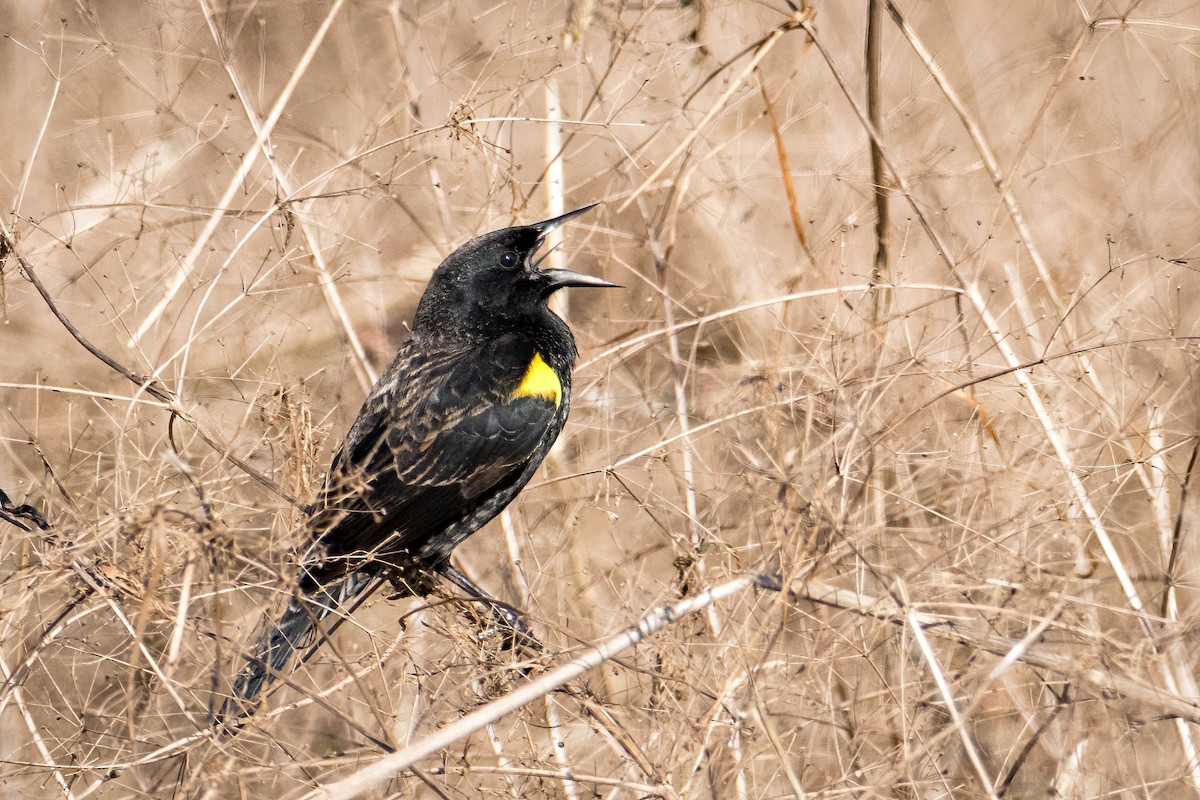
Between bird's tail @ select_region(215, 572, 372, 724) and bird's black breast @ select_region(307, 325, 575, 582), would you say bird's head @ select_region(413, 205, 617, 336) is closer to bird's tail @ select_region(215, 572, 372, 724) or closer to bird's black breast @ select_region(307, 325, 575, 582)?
bird's black breast @ select_region(307, 325, 575, 582)

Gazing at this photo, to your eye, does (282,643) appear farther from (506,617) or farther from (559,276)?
(559,276)

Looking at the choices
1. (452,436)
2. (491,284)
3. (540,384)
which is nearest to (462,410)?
(452,436)

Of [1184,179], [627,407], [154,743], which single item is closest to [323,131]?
[627,407]

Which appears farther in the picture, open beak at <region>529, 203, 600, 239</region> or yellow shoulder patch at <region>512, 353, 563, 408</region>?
yellow shoulder patch at <region>512, 353, 563, 408</region>

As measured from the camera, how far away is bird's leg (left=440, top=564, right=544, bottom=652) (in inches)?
119

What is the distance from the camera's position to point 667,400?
478 cm

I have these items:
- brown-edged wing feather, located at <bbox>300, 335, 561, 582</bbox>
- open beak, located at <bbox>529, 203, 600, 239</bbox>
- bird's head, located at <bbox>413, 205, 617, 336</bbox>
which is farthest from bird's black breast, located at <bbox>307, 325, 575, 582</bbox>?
open beak, located at <bbox>529, 203, 600, 239</bbox>

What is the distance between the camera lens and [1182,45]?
14.4 ft

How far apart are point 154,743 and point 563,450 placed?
233cm

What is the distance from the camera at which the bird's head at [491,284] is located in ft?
13.9

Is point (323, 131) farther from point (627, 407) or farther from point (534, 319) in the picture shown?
point (627, 407)

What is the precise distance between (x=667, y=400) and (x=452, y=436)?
111cm

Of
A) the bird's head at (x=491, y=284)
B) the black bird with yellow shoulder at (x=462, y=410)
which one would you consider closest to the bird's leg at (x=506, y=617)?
the black bird with yellow shoulder at (x=462, y=410)

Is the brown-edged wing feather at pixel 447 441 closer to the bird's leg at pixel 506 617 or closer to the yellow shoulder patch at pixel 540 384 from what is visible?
the yellow shoulder patch at pixel 540 384
